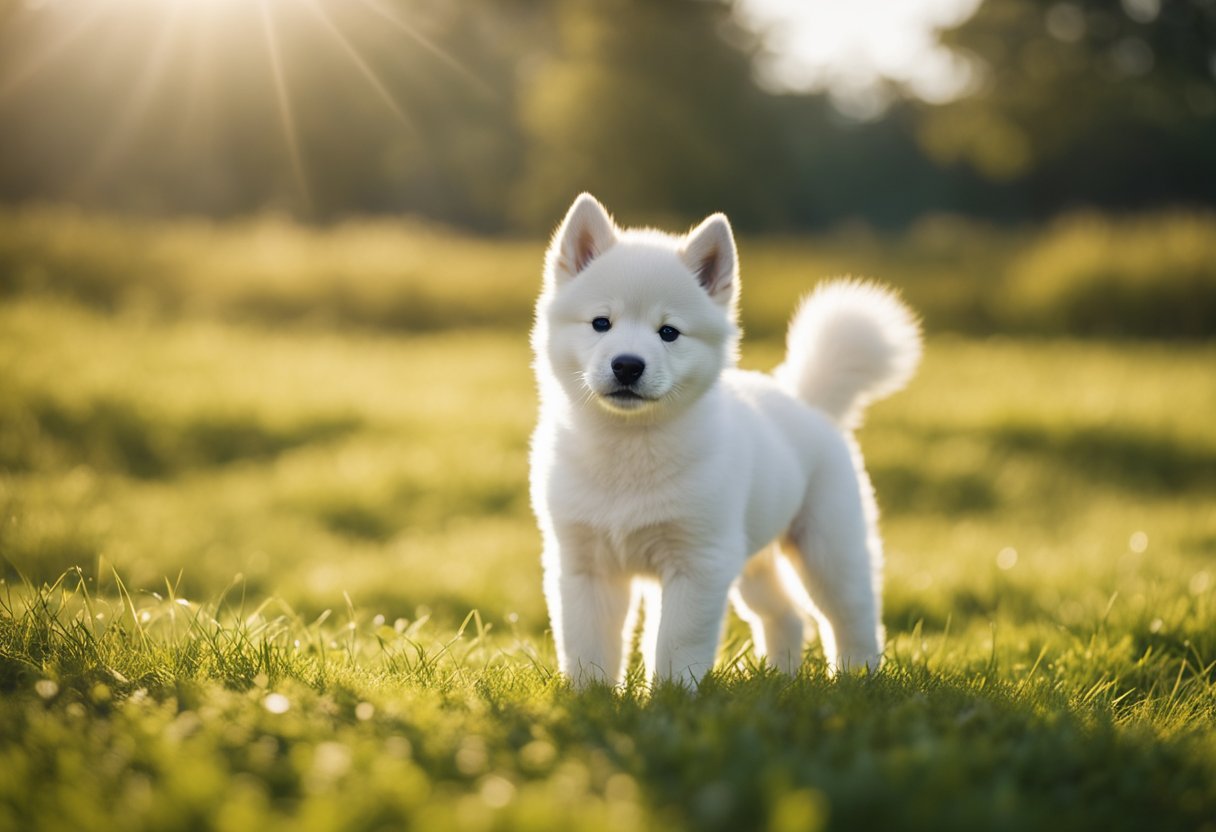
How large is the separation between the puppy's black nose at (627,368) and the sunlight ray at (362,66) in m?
23.2

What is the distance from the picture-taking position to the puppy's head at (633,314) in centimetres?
285

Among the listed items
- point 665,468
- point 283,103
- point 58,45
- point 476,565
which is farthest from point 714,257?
point 58,45

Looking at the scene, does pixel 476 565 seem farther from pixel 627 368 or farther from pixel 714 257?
pixel 627 368

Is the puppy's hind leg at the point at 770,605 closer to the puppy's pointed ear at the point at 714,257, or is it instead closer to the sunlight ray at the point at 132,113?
the puppy's pointed ear at the point at 714,257

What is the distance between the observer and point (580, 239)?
3191 mm

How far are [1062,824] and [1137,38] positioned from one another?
25767 millimetres

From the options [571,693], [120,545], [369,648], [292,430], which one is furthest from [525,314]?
[571,693]

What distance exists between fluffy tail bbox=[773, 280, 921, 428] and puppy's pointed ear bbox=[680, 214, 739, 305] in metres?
0.70

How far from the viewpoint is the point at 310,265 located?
15.9 metres

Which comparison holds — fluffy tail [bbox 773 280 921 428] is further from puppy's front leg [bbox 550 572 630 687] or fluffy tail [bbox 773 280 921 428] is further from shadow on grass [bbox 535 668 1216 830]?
shadow on grass [bbox 535 668 1216 830]

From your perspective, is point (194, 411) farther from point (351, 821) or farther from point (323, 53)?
point (323, 53)

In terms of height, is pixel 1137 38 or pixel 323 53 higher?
pixel 1137 38

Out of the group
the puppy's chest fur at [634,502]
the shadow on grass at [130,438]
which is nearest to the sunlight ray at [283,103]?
the shadow on grass at [130,438]

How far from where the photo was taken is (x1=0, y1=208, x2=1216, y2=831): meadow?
191 centimetres
